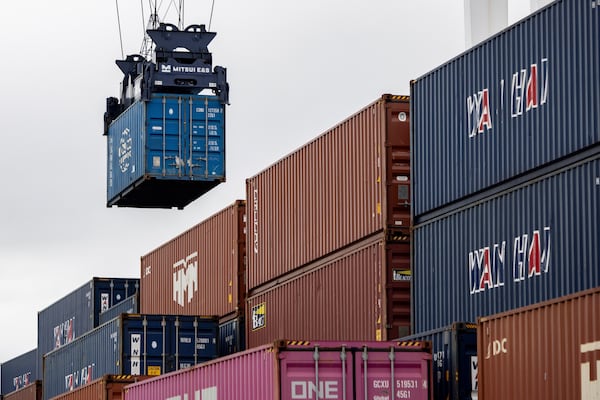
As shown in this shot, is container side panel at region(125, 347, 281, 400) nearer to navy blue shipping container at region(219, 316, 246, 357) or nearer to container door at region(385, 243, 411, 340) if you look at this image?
container door at region(385, 243, 411, 340)

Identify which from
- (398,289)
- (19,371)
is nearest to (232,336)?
(398,289)

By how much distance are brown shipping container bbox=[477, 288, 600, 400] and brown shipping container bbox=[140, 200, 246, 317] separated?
53.5 feet

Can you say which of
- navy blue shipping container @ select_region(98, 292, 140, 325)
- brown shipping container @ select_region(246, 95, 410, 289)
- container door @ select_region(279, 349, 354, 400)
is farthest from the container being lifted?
container door @ select_region(279, 349, 354, 400)

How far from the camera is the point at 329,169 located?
104ft

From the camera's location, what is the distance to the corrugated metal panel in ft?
76.1

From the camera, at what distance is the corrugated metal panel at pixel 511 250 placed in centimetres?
2320

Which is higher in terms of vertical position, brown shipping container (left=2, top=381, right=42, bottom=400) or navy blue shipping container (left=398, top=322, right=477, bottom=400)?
brown shipping container (left=2, top=381, right=42, bottom=400)

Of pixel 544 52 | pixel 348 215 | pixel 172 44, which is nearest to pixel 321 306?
pixel 348 215

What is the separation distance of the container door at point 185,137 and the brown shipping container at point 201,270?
1916mm

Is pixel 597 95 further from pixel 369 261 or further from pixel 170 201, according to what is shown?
pixel 170 201

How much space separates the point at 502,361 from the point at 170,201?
24654 mm

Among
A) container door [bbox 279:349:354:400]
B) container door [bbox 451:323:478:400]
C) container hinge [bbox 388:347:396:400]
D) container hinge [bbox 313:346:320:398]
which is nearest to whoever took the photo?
container door [bbox 279:349:354:400]

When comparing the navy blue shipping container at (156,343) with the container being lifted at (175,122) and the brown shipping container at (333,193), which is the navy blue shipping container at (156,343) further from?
the container being lifted at (175,122)

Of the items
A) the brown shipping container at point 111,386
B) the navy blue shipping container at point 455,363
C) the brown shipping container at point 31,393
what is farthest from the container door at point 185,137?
the navy blue shipping container at point 455,363
